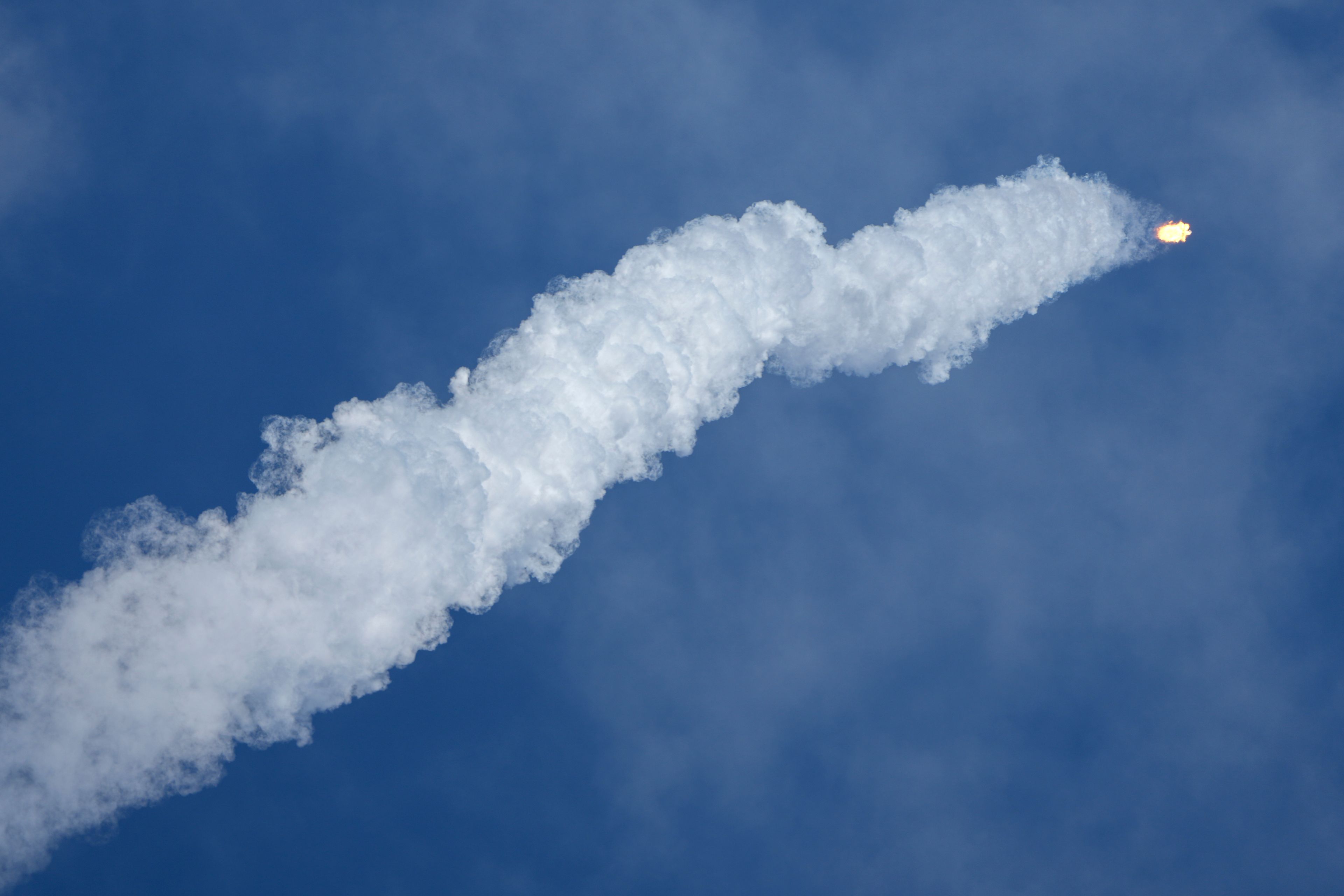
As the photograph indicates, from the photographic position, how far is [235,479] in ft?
118

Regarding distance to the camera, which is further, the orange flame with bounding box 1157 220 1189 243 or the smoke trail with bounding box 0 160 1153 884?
the orange flame with bounding box 1157 220 1189 243

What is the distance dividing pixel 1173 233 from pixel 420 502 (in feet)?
105

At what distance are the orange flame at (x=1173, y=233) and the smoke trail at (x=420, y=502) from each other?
20.9 feet

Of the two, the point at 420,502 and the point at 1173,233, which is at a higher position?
the point at 1173,233

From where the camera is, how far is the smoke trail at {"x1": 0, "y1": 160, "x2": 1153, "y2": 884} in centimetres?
3375

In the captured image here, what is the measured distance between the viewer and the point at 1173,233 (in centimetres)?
4284

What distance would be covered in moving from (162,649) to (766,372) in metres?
23.3

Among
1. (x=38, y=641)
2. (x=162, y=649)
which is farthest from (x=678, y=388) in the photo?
(x=38, y=641)

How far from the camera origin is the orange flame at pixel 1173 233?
141 ft

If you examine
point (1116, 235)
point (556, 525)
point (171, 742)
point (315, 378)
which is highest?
point (1116, 235)

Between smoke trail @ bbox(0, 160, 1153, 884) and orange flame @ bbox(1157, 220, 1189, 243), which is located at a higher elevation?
orange flame @ bbox(1157, 220, 1189, 243)

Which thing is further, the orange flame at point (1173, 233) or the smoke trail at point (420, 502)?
the orange flame at point (1173, 233)

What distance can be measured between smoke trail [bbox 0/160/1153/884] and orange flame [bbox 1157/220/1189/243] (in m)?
6.37

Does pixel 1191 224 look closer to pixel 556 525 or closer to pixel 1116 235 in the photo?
pixel 1116 235
